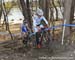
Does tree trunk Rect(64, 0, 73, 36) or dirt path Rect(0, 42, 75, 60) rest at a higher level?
tree trunk Rect(64, 0, 73, 36)

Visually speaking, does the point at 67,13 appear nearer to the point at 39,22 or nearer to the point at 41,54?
the point at 39,22

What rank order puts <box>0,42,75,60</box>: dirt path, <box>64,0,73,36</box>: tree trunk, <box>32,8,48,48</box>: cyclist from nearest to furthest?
<box>0,42,75,60</box>: dirt path
<box>32,8,48,48</box>: cyclist
<box>64,0,73,36</box>: tree trunk

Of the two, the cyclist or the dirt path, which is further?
the cyclist

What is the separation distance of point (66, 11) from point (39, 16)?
6.02ft

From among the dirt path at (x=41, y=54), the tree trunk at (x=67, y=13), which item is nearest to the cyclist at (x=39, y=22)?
the dirt path at (x=41, y=54)

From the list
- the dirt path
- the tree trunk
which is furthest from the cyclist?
the tree trunk

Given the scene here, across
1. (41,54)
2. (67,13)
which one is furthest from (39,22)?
(67,13)

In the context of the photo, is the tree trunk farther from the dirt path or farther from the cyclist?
the cyclist

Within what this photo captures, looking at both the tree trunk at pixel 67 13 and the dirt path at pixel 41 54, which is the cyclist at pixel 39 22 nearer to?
the dirt path at pixel 41 54

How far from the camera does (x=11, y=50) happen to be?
Result: 9.94 metres

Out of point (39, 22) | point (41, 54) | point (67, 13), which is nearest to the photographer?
point (41, 54)

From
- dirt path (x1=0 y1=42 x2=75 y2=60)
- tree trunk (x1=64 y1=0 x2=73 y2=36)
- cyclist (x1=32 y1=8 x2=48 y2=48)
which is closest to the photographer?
dirt path (x1=0 y1=42 x2=75 y2=60)

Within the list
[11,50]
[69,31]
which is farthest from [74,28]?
[11,50]

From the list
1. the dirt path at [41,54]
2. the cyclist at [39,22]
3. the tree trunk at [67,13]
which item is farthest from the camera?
the tree trunk at [67,13]
